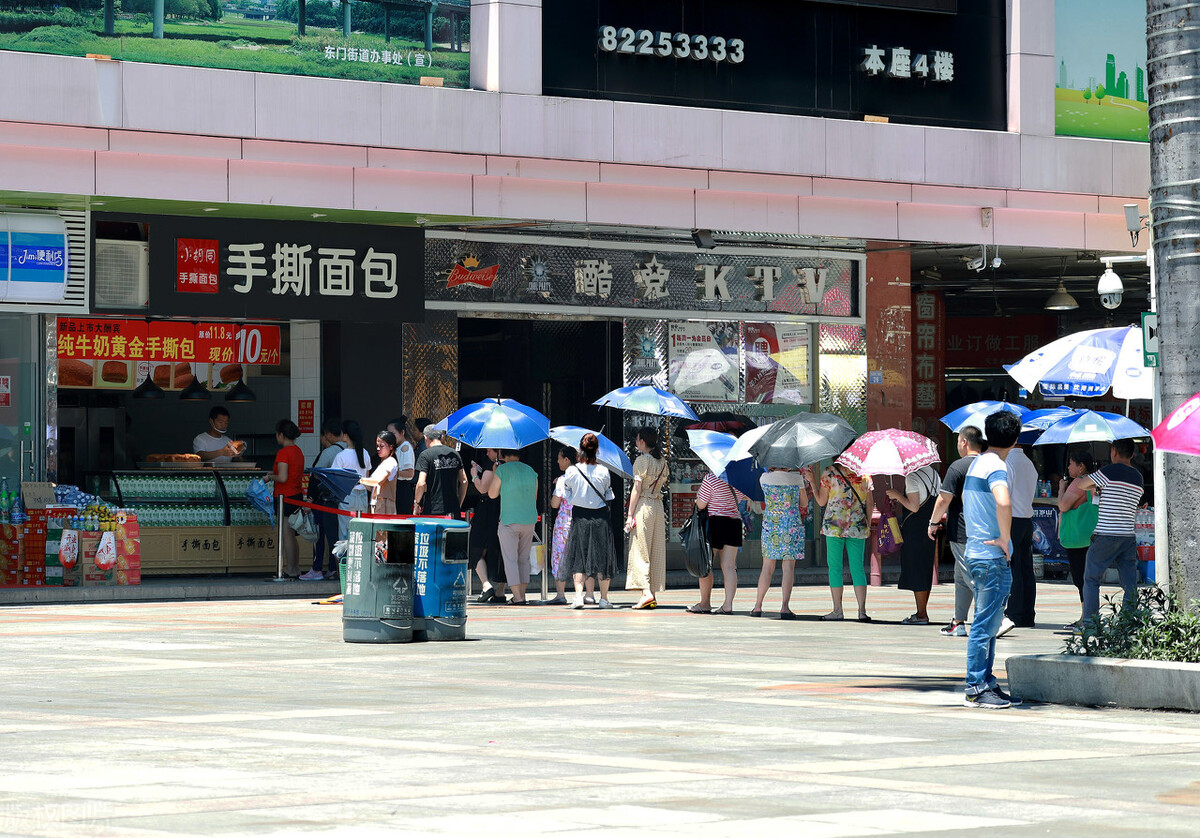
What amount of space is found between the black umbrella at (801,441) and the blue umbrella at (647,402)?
252 centimetres

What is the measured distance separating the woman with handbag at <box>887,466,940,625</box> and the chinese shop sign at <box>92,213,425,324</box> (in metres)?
8.06

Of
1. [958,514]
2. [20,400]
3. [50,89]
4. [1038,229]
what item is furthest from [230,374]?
[958,514]

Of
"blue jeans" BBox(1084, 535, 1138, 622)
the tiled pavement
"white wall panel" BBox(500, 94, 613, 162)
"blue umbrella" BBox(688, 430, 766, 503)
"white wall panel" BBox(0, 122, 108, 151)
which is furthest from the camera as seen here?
"white wall panel" BBox(500, 94, 613, 162)

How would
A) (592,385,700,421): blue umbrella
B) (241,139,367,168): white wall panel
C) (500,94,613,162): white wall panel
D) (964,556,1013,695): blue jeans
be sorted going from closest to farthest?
(964,556,1013,695): blue jeans < (592,385,700,421): blue umbrella < (241,139,367,168): white wall panel < (500,94,613,162): white wall panel

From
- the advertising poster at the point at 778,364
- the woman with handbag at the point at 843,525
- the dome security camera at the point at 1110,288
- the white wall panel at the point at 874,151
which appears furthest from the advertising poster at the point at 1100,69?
the woman with handbag at the point at 843,525

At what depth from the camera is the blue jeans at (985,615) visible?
11164mm

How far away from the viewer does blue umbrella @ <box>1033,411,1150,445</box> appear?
1939 cm

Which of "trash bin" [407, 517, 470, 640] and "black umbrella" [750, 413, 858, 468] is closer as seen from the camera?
"trash bin" [407, 517, 470, 640]

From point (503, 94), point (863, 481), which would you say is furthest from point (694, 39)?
point (863, 481)

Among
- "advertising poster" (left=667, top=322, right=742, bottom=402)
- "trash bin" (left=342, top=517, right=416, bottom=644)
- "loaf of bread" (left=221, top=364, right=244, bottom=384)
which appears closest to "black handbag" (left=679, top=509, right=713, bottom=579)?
"trash bin" (left=342, top=517, right=416, bottom=644)

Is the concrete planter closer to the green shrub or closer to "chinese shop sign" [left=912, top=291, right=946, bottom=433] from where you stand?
the green shrub

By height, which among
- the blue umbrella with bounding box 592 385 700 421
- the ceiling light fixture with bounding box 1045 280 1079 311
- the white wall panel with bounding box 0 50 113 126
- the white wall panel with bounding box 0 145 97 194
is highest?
the white wall panel with bounding box 0 50 113 126

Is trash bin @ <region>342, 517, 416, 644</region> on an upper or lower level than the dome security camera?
lower

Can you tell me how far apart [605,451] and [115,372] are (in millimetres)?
7095
